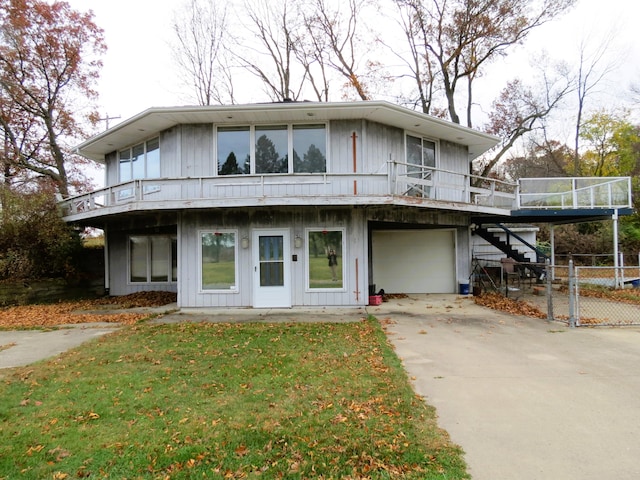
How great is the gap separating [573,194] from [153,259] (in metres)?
15.4

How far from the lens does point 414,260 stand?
13508 mm

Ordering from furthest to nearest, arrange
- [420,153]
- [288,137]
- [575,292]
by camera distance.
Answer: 1. [420,153]
2. [288,137]
3. [575,292]

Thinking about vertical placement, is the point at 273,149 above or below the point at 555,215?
above

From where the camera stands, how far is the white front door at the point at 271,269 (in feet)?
33.2

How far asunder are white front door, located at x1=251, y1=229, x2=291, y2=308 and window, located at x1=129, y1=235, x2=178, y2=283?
4886mm

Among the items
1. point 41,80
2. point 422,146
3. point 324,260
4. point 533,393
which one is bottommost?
point 533,393

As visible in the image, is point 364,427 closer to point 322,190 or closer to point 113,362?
point 113,362

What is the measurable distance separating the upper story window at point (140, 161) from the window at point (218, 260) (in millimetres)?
2944

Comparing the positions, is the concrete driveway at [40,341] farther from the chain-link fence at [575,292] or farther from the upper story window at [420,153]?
the chain-link fence at [575,292]

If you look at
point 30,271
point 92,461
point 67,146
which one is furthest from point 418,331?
point 67,146

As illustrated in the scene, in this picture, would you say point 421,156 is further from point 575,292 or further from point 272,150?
point 575,292

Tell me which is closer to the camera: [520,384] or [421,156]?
[520,384]

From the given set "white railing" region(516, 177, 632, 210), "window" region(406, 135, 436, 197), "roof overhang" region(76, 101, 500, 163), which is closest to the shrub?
"roof overhang" region(76, 101, 500, 163)

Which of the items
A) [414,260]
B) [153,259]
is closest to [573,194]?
[414,260]
